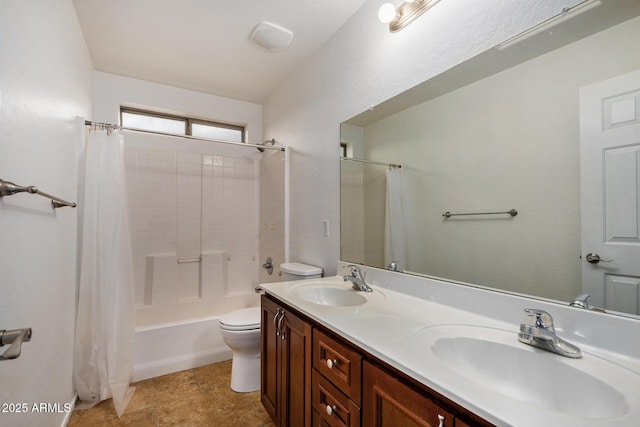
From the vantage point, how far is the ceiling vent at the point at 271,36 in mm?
1917

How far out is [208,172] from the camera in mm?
2986

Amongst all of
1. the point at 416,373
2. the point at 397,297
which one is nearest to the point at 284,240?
the point at 397,297

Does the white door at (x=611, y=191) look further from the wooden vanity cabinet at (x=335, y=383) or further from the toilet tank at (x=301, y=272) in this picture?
the toilet tank at (x=301, y=272)

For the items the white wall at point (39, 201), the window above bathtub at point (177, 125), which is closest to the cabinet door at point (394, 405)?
the white wall at point (39, 201)

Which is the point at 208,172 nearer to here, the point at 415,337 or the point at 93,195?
the point at 93,195

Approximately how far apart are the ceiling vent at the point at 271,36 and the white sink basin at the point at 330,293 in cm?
167

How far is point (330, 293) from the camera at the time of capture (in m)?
1.61

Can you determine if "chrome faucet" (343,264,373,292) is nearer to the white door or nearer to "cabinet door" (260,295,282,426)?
"cabinet door" (260,295,282,426)

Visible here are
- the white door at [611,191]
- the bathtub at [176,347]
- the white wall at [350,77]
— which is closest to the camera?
the white door at [611,191]

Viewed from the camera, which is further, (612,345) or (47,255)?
(47,255)

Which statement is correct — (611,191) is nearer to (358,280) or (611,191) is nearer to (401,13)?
(358,280)

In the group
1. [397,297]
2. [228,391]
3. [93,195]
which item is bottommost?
[228,391]

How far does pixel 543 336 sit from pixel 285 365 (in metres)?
1.05

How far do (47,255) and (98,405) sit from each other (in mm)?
1181
